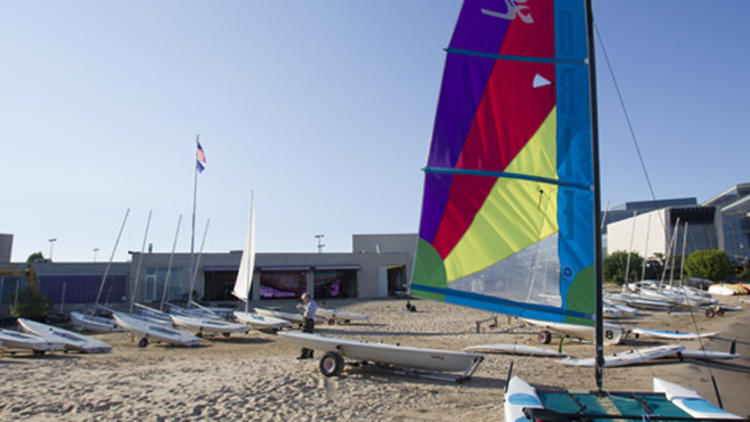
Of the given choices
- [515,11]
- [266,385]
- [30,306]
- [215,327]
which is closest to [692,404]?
[515,11]

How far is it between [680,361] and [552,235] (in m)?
8.18

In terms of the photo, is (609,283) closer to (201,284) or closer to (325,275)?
(325,275)

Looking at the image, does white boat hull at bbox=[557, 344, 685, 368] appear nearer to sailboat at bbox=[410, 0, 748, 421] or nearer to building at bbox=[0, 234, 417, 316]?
sailboat at bbox=[410, 0, 748, 421]

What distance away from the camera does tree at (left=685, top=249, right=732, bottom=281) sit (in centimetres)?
5284

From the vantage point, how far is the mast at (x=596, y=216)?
4629mm

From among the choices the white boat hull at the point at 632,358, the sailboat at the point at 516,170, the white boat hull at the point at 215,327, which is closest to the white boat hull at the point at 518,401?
the sailboat at the point at 516,170

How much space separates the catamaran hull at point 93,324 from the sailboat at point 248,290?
4953mm

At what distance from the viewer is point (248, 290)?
734 inches

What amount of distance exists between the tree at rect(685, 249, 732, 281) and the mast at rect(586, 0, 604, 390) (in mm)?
60794

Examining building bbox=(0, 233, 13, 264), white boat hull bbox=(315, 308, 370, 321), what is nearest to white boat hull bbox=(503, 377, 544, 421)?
white boat hull bbox=(315, 308, 370, 321)

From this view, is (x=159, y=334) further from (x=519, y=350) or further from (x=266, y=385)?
(x=519, y=350)

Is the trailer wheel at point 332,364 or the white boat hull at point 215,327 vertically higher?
the trailer wheel at point 332,364

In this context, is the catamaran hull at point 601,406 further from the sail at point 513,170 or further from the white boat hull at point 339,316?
the white boat hull at point 339,316

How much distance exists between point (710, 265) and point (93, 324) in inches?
2403
